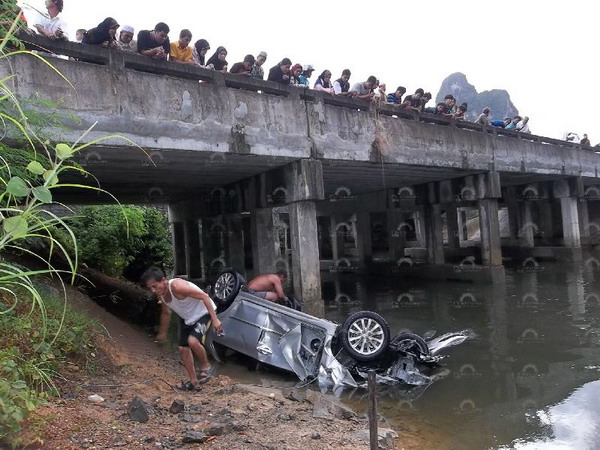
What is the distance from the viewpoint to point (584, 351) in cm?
686

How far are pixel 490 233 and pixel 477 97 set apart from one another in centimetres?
8491

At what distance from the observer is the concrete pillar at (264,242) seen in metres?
11.5

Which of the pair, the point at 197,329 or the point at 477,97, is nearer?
the point at 197,329

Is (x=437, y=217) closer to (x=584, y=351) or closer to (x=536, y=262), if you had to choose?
(x=536, y=262)

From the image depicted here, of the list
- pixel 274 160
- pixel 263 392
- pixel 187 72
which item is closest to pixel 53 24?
pixel 187 72

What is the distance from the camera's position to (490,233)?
15.0 meters

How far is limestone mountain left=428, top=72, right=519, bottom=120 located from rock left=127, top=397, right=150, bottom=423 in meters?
82.9

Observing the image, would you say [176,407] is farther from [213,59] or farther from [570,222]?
[570,222]

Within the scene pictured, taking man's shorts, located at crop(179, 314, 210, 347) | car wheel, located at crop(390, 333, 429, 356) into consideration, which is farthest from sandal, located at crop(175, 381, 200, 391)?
car wheel, located at crop(390, 333, 429, 356)

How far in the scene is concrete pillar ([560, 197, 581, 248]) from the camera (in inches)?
786

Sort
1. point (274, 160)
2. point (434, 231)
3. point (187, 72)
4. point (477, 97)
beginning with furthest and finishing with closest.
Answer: point (477, 97) < point (434, 231) < point (274, 160) < point (187, 72)

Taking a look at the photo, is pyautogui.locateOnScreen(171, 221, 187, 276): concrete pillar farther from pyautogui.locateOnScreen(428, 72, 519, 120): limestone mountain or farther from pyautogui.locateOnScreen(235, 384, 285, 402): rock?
pyautogui.locateOnScreen(428, 72, 519, 120): limestone mountain

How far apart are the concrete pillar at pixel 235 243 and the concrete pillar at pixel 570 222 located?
1466 cm

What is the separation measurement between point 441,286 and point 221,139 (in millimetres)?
9925
